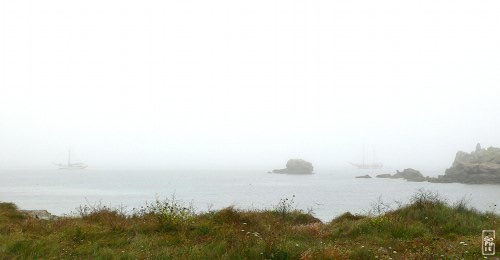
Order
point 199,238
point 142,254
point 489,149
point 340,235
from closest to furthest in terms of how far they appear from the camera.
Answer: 1. point 142,254
2. point 199,238
3. point 340,235
4. point 489,149

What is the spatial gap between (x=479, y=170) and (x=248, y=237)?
147 metres

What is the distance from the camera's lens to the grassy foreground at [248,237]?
8750 millimetres

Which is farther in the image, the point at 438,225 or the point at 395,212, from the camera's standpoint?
the point at 395,212

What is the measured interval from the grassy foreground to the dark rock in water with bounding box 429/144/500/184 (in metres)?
133

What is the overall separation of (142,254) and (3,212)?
11.5m

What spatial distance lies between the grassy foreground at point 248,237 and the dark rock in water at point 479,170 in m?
133

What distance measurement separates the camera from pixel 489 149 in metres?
151

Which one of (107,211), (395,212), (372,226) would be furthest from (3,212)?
(395,212)

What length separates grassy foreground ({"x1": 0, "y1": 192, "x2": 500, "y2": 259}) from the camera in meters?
8.75

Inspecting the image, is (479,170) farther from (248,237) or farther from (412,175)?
(248,237)

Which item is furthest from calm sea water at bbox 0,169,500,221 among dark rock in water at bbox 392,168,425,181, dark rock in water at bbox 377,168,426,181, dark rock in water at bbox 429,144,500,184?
dark rock in water at bbox 392,168,425,181

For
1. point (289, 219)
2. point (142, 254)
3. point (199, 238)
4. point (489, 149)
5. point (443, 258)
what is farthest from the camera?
point (489, 149)

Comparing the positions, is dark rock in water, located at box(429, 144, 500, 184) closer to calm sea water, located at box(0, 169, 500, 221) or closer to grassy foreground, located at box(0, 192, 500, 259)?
calm sea water, located at box(0, 169, 500, 221)

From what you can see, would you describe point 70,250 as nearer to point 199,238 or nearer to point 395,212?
point 199,238
